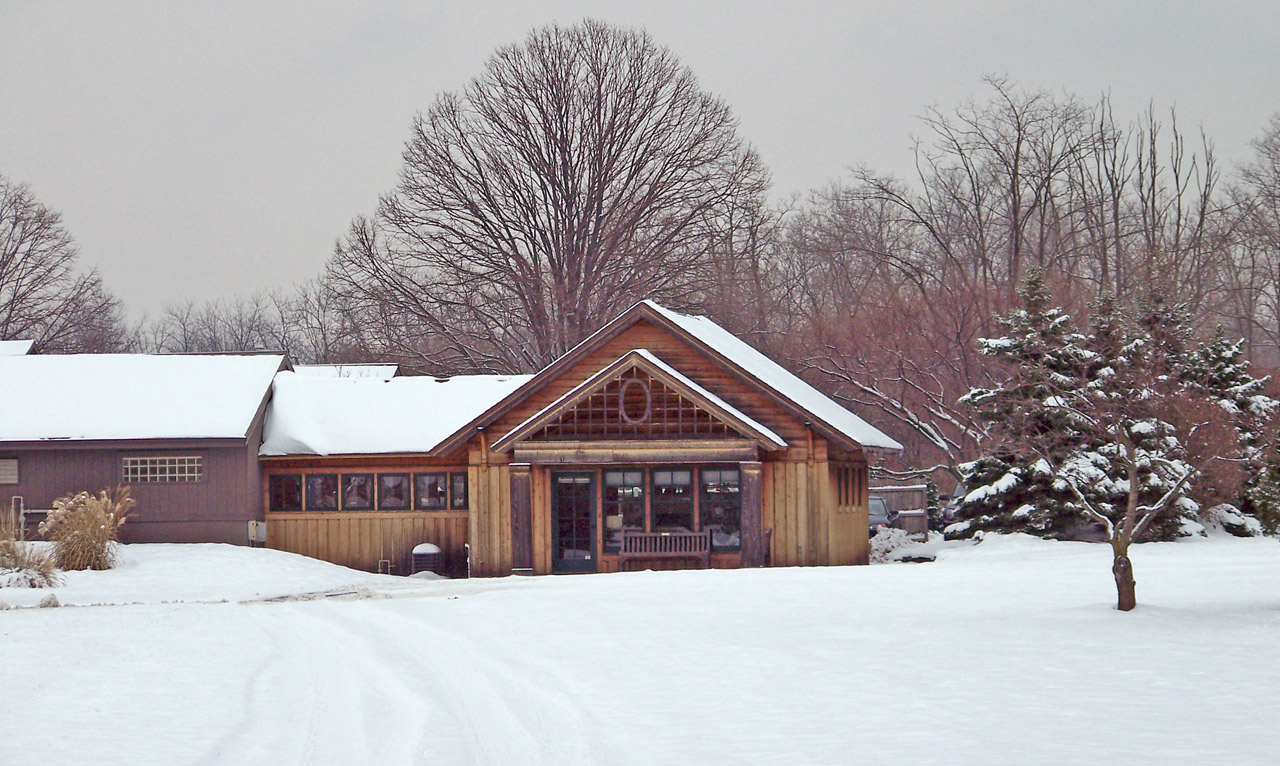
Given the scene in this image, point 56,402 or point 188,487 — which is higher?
point 56,402

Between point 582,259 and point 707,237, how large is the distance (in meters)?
4.27

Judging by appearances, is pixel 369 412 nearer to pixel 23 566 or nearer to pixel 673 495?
pixel 673 495

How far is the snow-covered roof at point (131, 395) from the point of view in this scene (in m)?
30.3

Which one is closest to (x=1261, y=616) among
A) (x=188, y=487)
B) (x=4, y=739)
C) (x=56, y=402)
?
(x=4, y=739)

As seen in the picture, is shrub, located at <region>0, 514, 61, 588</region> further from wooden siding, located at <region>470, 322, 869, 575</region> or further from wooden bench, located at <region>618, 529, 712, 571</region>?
wooden bench, located at <region>618, 529, 712, 571</region>

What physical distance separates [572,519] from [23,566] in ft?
35.7

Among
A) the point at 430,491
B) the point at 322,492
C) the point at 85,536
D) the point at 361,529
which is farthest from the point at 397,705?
the point at 322,492

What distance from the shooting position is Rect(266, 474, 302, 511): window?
31578mm

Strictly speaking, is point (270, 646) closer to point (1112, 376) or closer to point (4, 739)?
point (4, 739)

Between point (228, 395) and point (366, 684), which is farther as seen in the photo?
point (228, 395)

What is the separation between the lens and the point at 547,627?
61.8 feet

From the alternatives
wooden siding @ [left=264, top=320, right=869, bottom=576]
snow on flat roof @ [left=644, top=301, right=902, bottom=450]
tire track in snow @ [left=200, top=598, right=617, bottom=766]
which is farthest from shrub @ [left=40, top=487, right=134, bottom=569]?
snow on flat roof @ [left=644, top=301, right=902, bottom=450]

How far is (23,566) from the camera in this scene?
25.3m

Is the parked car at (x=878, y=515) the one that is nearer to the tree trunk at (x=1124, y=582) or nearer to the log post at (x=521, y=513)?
the log post at (x=521, y=513)
